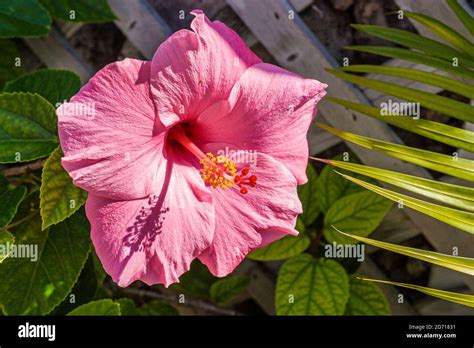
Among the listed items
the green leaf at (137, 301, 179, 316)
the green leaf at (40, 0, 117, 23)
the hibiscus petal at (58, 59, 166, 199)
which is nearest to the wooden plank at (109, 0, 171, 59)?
the green leaf at (40, 0, 117, 23)

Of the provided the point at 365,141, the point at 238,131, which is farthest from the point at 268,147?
the point at 365,141

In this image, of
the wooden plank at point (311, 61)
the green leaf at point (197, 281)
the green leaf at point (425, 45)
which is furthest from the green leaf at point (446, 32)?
the green leaf at point (197, 281)

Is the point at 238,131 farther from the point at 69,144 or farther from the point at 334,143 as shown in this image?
the point at 334,143

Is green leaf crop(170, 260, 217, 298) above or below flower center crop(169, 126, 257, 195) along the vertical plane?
below

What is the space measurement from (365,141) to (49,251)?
0.67 m

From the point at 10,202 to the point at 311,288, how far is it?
677mm

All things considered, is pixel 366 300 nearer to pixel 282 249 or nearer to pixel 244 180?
pixel 282 249

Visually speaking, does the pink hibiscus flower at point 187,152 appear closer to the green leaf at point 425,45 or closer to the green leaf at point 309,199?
the green leaf at point 425,45

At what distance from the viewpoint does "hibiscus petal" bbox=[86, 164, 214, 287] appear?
1057 mm

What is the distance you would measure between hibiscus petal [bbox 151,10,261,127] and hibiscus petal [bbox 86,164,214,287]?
0.45 feet

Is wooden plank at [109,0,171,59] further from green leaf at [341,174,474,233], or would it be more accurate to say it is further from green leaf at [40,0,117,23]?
green leaf at [341,174,474,233]

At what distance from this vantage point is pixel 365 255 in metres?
1.68

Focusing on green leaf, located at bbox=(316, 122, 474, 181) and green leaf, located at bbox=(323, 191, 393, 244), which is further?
green leaf, located at bbox=(323, 191, 393, 244)

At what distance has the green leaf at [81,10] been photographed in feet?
4.88
